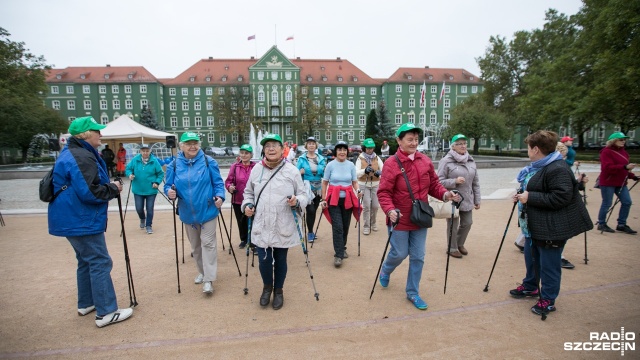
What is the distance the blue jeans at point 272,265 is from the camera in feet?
12.6

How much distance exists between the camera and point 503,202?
10.4 meters

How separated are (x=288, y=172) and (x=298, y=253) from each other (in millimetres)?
2561

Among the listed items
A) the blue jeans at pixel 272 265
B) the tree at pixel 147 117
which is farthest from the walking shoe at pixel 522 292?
the tree at pixel 147 117

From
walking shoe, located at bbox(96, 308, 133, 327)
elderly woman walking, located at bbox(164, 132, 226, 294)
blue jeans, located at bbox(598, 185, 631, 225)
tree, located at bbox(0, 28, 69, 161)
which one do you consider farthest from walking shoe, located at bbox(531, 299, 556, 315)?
tree, located at bbox(0, 28, 69, 161)

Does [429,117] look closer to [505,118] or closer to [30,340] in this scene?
[505,118]

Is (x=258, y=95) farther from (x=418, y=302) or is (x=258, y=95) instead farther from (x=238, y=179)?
(x=418, y=302)

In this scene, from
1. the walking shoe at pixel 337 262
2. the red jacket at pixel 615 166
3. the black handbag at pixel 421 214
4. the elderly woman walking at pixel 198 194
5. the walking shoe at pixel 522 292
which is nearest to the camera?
the black handbag at pixel 421 214

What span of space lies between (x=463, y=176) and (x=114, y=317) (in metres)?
5.24

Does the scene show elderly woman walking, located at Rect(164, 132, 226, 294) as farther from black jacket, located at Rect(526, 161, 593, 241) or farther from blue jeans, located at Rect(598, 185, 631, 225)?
blue jeans, located at Rect(598, 185, 631, 225)

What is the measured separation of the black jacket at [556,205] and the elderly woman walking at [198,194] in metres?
3.73

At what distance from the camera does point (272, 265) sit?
155 inches

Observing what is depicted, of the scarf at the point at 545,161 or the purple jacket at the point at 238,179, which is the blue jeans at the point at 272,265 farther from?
the scarf at the point at 545,161

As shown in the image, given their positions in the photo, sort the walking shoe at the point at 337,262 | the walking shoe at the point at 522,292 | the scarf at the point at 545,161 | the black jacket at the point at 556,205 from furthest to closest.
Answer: the walking shoe at the point at 337,262, the walking shoe at the point at 522,292, the scarf at the point at 545,161, the black jacket at the point at 556,205

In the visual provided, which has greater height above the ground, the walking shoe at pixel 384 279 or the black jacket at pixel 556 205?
the black jacket at pixel 556 205
